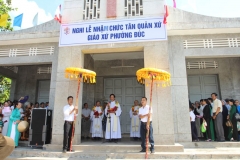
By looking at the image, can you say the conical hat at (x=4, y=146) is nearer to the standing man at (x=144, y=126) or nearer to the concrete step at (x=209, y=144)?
the standing man at (x=144, y=126)

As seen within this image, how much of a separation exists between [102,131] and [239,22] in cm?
645

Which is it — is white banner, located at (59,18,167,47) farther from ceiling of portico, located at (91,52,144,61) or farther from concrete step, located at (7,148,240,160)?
concrete step, located at (7,148,240,160)

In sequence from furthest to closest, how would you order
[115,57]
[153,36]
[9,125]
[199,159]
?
[115,57] → [9,125] → [153,36] → [199,159]

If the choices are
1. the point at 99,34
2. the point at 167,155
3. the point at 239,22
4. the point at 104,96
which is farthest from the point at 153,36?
the point at 104,96

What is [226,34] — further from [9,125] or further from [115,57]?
[9,125]

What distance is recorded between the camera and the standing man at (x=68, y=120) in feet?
18.3

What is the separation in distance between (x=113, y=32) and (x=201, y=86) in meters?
5.16

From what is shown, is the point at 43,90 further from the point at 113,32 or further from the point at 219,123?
the point at 219,123

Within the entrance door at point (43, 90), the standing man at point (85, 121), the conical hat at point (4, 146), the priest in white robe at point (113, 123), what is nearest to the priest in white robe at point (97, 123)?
the standing man at point (85, 121)

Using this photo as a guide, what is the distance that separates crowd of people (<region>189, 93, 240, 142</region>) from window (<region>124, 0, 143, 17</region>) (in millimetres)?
4000

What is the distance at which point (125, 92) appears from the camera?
30.7 feet

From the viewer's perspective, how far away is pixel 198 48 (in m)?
6.99

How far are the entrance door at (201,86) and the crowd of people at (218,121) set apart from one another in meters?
1.68

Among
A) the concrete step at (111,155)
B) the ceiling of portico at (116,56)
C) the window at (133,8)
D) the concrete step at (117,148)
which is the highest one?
the window at (133,8)
